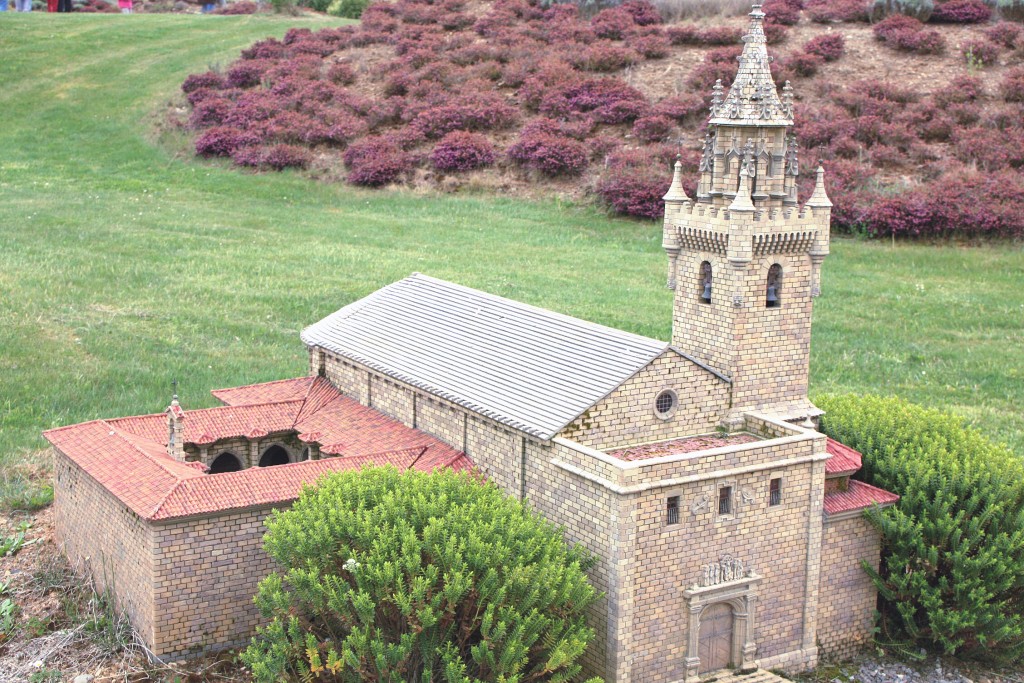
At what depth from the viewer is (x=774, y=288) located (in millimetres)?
32250

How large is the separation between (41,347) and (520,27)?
176 feet

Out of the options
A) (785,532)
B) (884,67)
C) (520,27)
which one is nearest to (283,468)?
(785,532)

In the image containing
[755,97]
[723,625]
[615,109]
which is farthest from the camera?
[615,109]

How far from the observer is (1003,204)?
64312mm

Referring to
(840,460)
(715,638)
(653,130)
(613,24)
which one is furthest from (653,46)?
(715,638)

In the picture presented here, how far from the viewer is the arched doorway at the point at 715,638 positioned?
2923cm

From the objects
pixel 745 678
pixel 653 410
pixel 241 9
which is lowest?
pixel 745 678

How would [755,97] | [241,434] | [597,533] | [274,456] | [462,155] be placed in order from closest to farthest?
[597,533], [755,97], [241,434], [274,456], [462,155]

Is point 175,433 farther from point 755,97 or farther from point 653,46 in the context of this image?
point 653,46

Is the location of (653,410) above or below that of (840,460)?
above

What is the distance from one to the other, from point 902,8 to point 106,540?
236 ft

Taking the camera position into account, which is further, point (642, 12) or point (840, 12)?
point (642, 12)

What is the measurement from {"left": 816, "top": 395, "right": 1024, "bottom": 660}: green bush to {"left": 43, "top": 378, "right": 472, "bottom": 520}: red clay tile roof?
11.9 meters

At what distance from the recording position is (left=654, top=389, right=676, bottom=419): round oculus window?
99.7 feet
